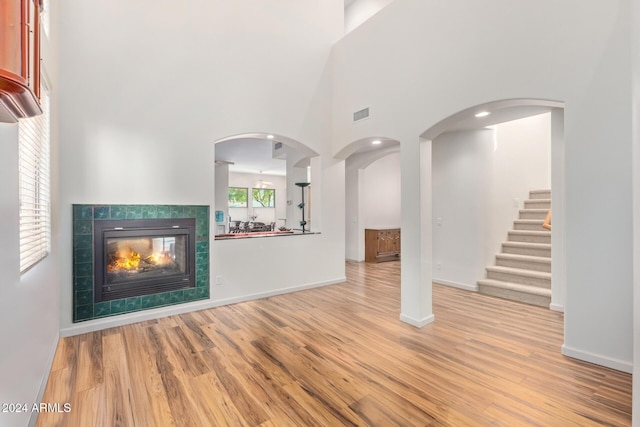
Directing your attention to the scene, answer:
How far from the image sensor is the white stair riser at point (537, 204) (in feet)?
17.6

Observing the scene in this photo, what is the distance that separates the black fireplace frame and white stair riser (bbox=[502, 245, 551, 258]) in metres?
5.12

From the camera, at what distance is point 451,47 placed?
330 cm

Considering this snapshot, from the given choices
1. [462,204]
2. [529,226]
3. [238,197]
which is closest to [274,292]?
[462,204]

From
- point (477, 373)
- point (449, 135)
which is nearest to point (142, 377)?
point (477, 373)

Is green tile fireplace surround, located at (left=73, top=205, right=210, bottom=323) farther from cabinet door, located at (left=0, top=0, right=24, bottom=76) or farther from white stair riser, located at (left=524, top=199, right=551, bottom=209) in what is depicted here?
white stair riser, located at (left=524, top=199, right=551, bottom=209)

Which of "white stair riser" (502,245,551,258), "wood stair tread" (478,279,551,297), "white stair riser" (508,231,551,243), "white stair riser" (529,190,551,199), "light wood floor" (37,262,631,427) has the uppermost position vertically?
"white stair riser" (529,190,551,199)

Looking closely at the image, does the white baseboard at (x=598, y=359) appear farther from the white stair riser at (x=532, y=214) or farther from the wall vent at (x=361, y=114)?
the wall vent at (x=361, y=114)

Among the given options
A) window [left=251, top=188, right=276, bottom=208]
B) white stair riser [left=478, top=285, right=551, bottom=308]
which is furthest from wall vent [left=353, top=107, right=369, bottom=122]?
window [left=251, top=188, right=276, bottom=208]

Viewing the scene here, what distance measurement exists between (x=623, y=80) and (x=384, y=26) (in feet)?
9.19

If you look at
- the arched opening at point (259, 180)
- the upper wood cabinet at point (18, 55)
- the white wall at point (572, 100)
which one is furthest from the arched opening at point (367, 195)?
the upper wood cabinet at point (18, 55)

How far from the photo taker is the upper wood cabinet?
78cm

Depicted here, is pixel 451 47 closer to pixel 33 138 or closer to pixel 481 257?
pixel 481 257

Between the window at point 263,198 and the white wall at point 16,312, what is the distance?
11.0m

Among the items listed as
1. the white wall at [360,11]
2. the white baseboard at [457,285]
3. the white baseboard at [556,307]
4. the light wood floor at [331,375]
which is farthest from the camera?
the white wall at [360,11]
